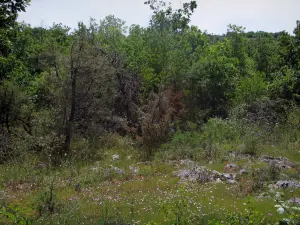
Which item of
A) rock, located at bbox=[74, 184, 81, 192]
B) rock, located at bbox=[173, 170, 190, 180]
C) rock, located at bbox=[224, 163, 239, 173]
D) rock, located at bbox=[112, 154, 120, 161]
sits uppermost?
rock, located at bbox=[224, 163, 239, 173]

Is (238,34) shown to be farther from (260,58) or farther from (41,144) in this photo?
(41,144)

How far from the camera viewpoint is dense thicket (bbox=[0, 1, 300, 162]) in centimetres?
1548

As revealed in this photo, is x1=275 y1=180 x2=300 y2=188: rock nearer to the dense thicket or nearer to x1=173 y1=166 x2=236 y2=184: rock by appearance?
x1=173 y1=166 x2=236 y2=184: rock

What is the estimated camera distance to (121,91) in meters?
19.9

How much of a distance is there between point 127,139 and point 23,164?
20.5 feet

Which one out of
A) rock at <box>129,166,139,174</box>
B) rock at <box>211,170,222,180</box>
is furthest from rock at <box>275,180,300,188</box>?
rock at <box>129,166,139,174</box>

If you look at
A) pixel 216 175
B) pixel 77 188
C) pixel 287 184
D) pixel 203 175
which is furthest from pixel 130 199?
pixel 287 184

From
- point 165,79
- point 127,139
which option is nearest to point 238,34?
point 165,79

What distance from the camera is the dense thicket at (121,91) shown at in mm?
15484

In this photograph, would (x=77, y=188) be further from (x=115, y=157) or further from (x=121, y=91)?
(x=121, y=91)

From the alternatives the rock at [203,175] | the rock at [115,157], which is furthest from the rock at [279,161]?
the rock at [115,157]

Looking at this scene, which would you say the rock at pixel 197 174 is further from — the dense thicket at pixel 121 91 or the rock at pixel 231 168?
the dense thicket at pixel 121 91

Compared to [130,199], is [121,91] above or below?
above

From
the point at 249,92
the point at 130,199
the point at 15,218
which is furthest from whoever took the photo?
the point at 249,92
